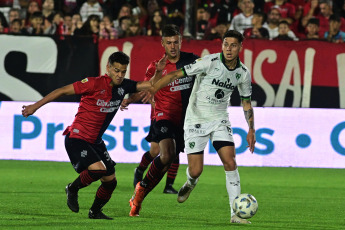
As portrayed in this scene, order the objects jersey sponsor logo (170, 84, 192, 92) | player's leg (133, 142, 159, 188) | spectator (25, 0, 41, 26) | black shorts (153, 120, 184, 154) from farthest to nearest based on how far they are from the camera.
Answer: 1. spectator (25, 0, 41, 26)
2. player's leg (133, 142, 159, 188)
3. jersey sponsor logo (170, 84, 192, 92)
4. black shorts (153, 120, 184, 154)

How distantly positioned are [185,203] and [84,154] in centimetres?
204

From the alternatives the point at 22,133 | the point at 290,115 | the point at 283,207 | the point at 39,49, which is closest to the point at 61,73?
the point at 39,49

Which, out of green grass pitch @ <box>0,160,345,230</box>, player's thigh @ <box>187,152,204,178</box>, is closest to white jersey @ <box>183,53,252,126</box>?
player's thigh @ <box>187,152,204,178</box>

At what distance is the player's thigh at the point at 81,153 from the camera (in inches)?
320

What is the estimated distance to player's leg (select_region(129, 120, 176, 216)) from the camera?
868 centimetres

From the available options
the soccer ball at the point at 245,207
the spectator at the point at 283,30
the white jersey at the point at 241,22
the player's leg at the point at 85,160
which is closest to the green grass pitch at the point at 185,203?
the soccer ball at the point at 245,207

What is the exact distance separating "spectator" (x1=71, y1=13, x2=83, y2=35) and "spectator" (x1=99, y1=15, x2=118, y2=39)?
41cm

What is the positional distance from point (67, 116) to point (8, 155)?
46.0 inches

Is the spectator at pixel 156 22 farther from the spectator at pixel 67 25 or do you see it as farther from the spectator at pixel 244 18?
the spectator at pixel 67 25

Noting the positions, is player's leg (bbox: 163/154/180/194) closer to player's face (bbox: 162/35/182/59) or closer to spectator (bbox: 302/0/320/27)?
player's face (bbox: 162/35/182/59)

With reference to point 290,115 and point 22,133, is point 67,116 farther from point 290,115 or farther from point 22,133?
point 290,115

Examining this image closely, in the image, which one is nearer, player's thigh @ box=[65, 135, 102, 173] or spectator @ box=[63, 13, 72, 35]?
player's thigh @ box=[65, 135, 102, 173]

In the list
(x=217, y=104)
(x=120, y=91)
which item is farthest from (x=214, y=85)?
(x=120, y=91)

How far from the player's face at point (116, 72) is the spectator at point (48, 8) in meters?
9.15
